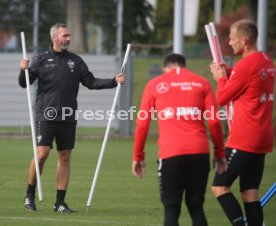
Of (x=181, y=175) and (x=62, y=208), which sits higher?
(x=181, y=175)

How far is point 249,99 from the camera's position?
10258 millimetres

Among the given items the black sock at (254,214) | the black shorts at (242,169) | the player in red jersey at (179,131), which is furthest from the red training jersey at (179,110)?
the black sock at (254,214)

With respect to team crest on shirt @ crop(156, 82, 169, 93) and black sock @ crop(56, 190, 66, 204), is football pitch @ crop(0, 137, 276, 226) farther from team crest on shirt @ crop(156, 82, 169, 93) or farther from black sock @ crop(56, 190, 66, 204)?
team crest on shirt @ crop(156, 82, 169, 93)

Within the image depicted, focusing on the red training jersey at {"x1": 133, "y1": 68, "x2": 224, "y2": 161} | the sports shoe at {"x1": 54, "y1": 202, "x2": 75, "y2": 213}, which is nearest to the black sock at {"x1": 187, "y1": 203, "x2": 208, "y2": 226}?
the red training jersey at {"x1": 133, "y1": 68, "x2": 224, "y2": 161}

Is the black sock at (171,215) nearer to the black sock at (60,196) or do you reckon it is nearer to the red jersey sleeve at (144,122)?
the red jersey sleeve at (144,122)

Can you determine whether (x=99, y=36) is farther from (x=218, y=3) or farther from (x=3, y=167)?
(x=218, y=3)

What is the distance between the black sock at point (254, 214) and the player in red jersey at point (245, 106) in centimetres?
16

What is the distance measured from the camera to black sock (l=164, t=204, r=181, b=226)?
9477 millimetres

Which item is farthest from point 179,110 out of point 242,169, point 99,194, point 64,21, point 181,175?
point 64,21

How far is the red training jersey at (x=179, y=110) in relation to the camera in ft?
31.0

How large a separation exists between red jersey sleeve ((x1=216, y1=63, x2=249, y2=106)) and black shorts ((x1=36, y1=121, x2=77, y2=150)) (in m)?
3.55

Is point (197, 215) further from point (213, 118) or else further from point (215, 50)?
point (215, 50)

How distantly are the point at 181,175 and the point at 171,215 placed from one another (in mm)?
374

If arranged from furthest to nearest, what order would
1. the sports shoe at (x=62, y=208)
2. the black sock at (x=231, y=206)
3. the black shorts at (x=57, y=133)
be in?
the black shorts at (x=57, y=133)
the sports shoe at (x=62, y=208)
the black sock at (x=231, y=206)
